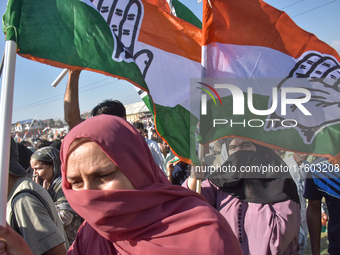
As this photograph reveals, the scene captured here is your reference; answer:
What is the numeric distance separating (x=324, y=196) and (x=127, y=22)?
8.46ft

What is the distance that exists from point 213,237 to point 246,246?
1.28m

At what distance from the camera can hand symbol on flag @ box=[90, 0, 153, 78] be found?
2.59 metres

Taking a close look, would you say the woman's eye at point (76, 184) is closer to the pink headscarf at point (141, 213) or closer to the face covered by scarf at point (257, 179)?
the pink headscarf at point (141, 213)

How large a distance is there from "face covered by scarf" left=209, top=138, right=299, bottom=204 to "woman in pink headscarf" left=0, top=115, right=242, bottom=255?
117 cm

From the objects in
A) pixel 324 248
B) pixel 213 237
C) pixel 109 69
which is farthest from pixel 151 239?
pixel 324 248

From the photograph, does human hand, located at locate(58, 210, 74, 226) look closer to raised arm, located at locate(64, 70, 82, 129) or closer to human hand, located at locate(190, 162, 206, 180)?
raised arm, located at locate(64, 70, 82, 129)

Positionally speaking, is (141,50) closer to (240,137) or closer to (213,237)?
(240,137)

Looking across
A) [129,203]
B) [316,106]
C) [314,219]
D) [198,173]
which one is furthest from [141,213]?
[314,219]

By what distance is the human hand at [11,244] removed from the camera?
1211 mm

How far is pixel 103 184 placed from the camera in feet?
3.91

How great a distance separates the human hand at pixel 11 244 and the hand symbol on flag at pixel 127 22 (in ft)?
5.76

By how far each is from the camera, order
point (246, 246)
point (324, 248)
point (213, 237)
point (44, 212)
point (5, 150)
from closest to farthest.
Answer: point (213, 237), point (5, 150), point (44, 212), point (246, 246), point (324, 248)

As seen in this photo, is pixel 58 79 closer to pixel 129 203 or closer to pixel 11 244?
pixel 11 244

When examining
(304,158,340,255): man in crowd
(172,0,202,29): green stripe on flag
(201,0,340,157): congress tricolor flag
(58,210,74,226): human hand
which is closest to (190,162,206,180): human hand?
(201,0,340,157): congress tricolor flag
